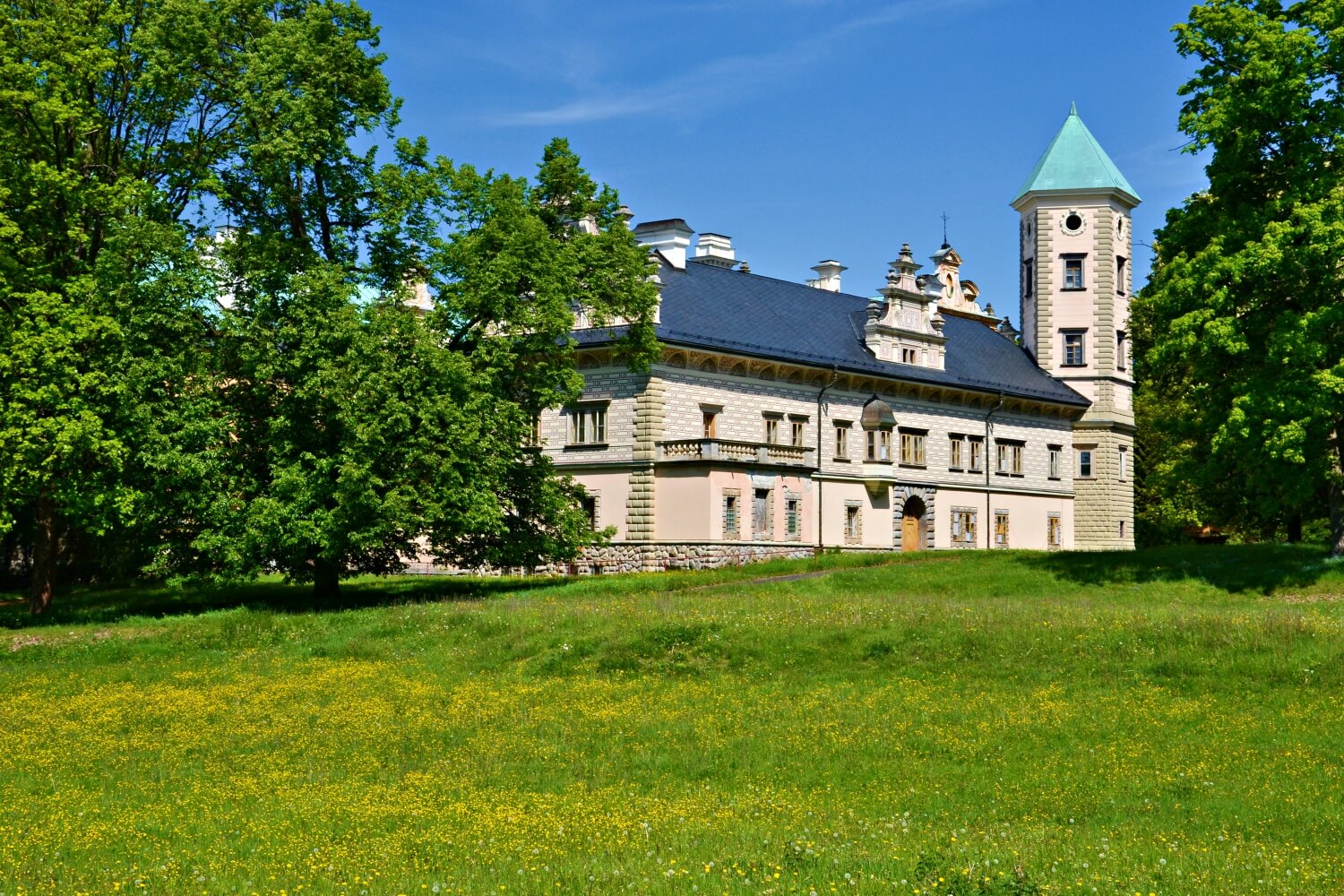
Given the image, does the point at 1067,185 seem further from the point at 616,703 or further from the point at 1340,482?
the point at 616,703

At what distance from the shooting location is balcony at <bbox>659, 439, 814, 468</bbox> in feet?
164

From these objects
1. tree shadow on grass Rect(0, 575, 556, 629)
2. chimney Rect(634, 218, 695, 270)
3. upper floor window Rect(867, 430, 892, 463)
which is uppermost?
chimney Rect(634, 218, 695, 270)

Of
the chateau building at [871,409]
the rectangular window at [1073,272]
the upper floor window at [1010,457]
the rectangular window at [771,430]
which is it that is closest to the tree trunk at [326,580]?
the chateau building at [871,409]

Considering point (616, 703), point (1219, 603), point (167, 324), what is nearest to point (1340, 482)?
point (1219, 603)

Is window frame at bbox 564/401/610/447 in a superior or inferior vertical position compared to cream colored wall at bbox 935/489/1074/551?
superior

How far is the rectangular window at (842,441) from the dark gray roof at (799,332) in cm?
236

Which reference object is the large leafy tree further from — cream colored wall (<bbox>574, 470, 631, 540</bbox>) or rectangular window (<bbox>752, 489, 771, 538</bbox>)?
cream colored wall (<bbox>574, 470, 631, 540</bbox>)

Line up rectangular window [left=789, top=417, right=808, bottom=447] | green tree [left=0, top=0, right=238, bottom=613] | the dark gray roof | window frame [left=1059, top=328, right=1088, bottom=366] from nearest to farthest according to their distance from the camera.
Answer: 1. green tree [left=0, top=0, right=238, bottom=613]
2. the dark gray roof
3. rectangular window [left=789, top=417, right=808, bottom=447]
4. window frame [left=1059, top=328, right=1088, bottom=366]

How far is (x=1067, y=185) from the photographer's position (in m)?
67.4

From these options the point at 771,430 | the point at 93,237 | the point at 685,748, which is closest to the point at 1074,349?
the point at 771,430

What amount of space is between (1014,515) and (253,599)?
37.7 m

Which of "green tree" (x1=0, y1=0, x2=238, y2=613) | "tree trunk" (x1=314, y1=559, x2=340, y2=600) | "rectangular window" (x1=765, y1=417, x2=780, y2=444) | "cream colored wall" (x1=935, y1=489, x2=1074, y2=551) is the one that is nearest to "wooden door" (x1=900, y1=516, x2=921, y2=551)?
"cream colored wall" (x1=935, y1=489, x2=1074, y2=551)

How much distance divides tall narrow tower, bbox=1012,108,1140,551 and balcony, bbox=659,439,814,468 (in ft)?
73.1

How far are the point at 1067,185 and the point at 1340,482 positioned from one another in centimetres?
3304
